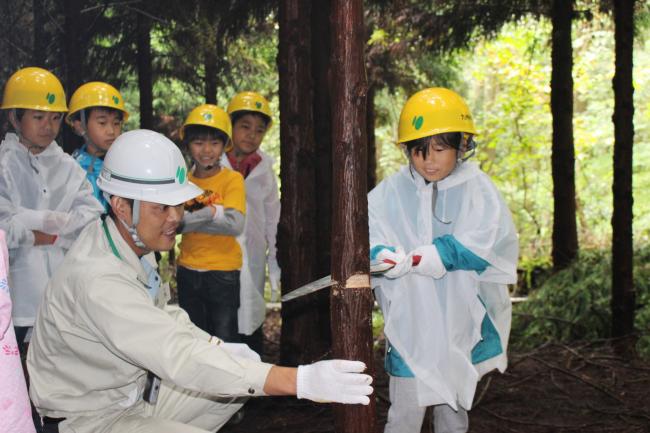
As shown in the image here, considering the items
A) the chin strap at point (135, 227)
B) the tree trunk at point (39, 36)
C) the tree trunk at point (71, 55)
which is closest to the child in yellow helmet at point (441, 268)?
the chin strap at point (135, 227)

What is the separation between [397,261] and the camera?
366 cm

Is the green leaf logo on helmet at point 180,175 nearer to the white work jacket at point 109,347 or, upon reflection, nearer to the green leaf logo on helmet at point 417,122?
the white work jacket at point 109,347

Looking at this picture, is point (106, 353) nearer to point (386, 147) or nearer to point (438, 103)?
point (438, 103)

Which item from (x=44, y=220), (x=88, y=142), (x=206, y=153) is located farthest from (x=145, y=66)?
(x=44, y=220)

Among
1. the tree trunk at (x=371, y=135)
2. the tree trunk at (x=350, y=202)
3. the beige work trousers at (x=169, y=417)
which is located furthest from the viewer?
the tree trunk at (x=371, y=135)

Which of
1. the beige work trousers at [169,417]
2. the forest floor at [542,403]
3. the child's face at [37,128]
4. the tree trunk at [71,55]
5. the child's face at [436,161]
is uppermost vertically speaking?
the tree trunk at [71,55]

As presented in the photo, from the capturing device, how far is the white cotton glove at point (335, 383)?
2.56 meters

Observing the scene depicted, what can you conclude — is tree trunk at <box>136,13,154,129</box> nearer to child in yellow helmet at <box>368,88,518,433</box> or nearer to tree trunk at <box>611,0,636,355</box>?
tree trunk at <box>611,0,636,355</box>

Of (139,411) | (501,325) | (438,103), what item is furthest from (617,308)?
(139,411)

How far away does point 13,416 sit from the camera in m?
2.33

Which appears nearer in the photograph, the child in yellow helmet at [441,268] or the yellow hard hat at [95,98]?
the child in yellow helmet at [441,268]

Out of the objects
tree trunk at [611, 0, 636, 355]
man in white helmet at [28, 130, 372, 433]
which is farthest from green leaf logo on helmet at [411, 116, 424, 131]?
tree trunk at [611, 0, 636, 355]

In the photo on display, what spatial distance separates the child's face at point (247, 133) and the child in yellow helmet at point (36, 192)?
1.45 metres

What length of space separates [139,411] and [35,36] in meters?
4.74
